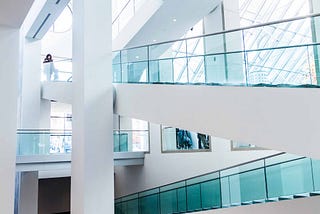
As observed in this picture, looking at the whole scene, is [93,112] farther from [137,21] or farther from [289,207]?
[137,21]

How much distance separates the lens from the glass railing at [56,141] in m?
9.05

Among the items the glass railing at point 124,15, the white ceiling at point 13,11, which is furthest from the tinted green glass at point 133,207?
the white ceiling at point 13,11

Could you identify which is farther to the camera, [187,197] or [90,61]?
[187,197]

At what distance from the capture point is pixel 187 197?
7945 millimetres

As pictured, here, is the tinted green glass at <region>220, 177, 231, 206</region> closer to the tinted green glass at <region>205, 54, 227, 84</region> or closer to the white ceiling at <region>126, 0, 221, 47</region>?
the tinted green glass at <region>205, 54, 227, 84</region>

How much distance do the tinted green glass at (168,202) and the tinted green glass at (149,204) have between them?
9.1 inches

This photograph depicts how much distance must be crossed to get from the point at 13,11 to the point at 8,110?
124 cm

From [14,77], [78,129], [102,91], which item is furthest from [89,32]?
[14,77]

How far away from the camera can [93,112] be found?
676 centimetres

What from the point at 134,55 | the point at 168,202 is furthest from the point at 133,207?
the point at 134,55

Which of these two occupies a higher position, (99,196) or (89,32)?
(89,32)

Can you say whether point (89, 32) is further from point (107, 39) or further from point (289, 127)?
point (289, 127)

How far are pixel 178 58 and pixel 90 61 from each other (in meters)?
1.94

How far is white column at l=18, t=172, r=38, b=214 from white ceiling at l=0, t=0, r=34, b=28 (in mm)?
7583
